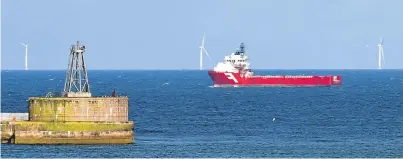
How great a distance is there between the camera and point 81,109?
7900 cm

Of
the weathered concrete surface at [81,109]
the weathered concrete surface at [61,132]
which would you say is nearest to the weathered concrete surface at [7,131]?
the weathered concrete surface at [61,132]

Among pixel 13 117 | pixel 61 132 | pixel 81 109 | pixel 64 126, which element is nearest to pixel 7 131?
pixel 13 117

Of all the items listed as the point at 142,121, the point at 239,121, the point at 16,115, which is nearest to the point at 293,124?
the point at 239,121

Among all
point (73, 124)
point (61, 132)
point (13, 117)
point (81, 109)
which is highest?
point (81, 109)

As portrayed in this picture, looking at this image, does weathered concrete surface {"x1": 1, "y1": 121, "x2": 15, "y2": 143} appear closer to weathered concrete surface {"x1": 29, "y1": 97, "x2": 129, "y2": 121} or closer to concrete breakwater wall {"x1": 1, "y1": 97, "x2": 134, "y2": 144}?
concrete breakwater wall {"x1": 1, "y1": 97, "x2": 134, "y2": 144}

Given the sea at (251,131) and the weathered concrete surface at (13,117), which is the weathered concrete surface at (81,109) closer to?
the sea at (251,131)

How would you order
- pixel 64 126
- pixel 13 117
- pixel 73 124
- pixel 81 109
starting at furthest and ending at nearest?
1. pixel 13 117
2. pixel 81 109
3. pixel 64 126
4. pixel 73 124

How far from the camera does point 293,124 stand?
4281 inches

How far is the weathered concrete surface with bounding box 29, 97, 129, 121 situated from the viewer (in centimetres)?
7894

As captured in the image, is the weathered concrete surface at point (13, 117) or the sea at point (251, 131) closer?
the sea at point (251, 131)

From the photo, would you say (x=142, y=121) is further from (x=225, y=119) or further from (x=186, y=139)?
(x=186, y=139)

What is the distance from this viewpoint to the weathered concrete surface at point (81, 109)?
7894 cm

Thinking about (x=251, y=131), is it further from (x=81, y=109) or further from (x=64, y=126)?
(x=64, y=126)

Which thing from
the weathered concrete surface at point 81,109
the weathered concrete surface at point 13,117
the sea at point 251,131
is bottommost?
the sea at point 251,131
